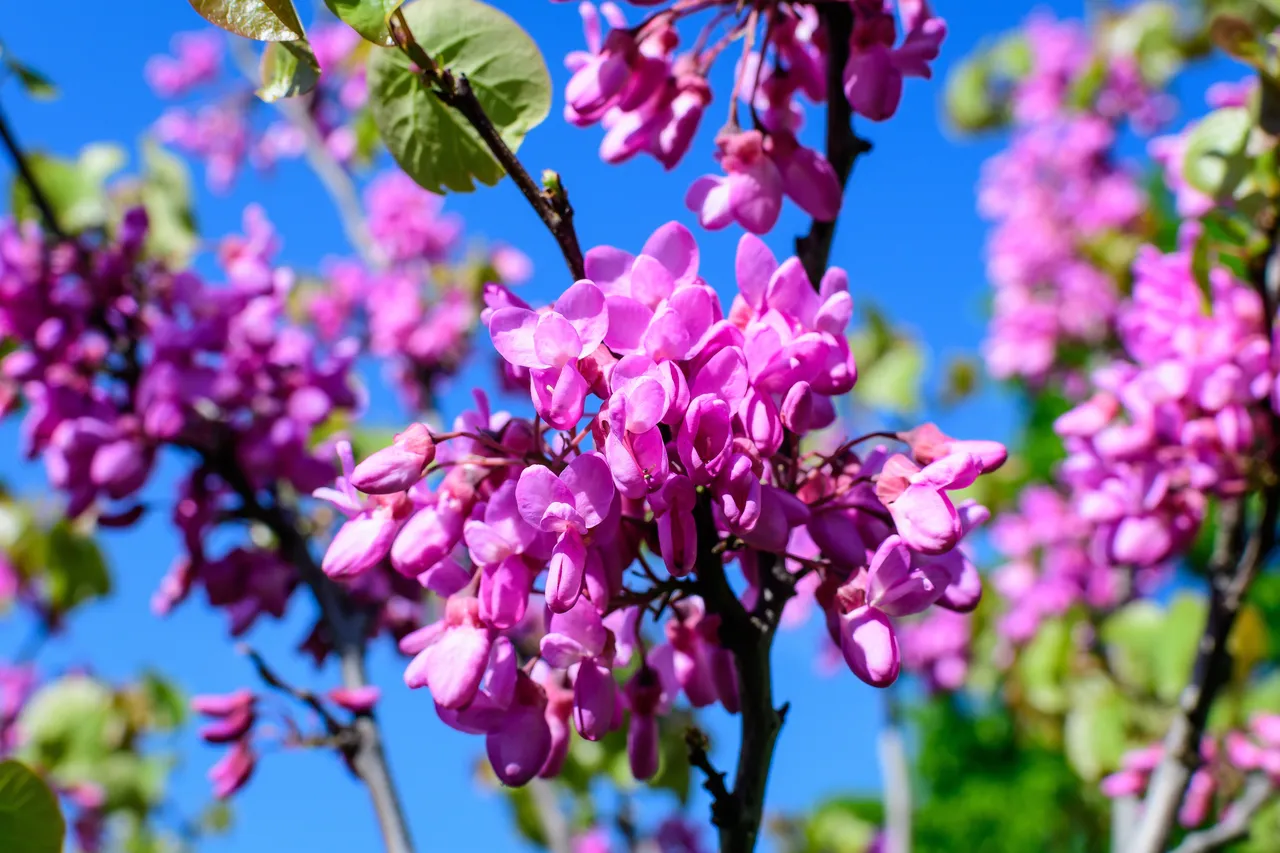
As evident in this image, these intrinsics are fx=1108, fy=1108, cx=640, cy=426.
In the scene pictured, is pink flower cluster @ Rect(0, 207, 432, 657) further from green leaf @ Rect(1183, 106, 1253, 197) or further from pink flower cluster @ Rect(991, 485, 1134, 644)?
pink flower cluster @ Rect(991, 485, 1134, 644)

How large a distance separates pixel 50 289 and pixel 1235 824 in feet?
6.48

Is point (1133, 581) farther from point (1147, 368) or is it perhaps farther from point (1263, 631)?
point (1147, 368)

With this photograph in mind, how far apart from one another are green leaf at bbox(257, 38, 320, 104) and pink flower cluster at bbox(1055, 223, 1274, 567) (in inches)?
42.9

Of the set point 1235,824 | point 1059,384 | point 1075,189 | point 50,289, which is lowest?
point 1235,824

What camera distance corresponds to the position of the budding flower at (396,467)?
2.70 feet

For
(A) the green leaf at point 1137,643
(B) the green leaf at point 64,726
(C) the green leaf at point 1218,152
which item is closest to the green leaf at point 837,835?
(A) the green leaf at point 1137,643

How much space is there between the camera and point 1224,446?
1.46 meters

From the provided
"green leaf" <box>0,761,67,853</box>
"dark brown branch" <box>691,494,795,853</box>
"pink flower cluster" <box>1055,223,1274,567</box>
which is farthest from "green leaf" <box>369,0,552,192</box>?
"pink flower cluster" <box>1055,223,1274,567</box>

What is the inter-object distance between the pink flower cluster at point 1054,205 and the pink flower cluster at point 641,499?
5.37m

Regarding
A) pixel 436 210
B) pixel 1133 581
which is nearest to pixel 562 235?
pixel 1133 581

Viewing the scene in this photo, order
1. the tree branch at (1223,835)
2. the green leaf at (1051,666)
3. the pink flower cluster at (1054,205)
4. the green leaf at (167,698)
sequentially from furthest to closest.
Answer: the pink flower cluster at (1054,205)
the green leaf at (167,698)
the green leaf at (1051,666)
the tree branch at (1223,835)

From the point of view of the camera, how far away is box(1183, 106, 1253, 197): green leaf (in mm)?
1486

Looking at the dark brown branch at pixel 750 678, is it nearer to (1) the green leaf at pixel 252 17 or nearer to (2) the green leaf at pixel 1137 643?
(1) the green leaf at pixel 252 17

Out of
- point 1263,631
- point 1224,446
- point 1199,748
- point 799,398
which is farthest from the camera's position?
point 1263,631
